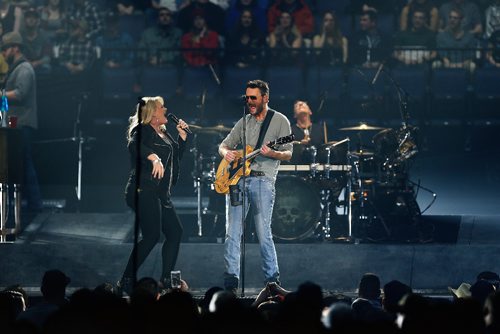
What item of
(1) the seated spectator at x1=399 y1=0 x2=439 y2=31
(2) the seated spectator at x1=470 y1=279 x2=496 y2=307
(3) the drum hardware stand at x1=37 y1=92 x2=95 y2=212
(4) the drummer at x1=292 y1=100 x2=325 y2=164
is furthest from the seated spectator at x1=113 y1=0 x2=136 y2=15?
(2) the seated spectator at x1=470 y1=279 x2=496 y2=307

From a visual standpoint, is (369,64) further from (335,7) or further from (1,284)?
(1,284)

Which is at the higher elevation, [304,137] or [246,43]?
[246,43]

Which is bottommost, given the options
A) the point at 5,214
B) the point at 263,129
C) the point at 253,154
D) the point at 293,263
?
the point at 293,263

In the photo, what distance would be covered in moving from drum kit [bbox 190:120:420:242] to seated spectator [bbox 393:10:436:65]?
3920 mm

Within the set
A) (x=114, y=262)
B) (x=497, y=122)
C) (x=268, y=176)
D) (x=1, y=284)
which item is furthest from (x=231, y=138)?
(x=497, y=122)

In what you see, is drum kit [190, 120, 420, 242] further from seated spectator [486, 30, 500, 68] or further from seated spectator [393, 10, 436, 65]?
seated spectator [486, 30, 500, 68]

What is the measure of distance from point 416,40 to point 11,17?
6.75 m

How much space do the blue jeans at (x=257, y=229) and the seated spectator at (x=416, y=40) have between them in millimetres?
7327

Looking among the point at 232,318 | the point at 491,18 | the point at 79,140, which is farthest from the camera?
the point at 491,18

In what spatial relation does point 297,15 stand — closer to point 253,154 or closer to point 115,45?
point 115,45

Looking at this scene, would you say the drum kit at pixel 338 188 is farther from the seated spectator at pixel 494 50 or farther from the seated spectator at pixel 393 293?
the seated spectator at pixel 393 293

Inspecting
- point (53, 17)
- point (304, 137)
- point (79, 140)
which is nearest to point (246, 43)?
point (53, 17)

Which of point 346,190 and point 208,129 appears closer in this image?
point 346,190

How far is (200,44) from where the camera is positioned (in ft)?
58.7
